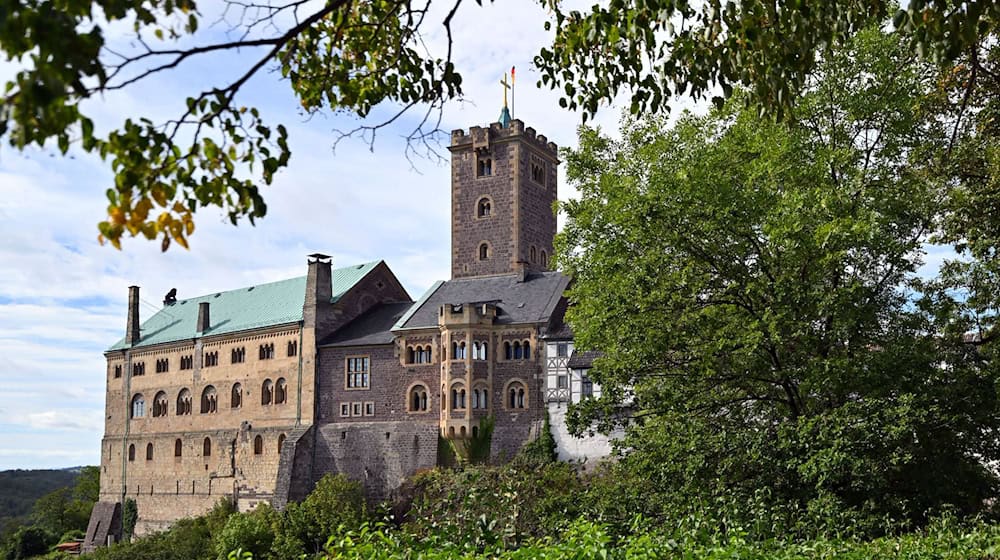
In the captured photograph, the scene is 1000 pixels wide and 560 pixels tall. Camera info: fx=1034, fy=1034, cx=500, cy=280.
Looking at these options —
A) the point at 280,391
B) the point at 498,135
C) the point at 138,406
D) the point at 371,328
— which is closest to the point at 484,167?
the point at 498,135

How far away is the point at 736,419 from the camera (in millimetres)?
21641

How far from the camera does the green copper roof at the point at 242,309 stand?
5906 centimetres

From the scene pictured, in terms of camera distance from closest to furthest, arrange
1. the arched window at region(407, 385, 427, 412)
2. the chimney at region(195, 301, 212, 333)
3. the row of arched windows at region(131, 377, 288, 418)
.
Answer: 1. the arched window at region(407, 385, 427, 412)
2. the row of arched windows at region(131, 377, 288, 418)
3. the chimney at region(195, 301, 212, 333)

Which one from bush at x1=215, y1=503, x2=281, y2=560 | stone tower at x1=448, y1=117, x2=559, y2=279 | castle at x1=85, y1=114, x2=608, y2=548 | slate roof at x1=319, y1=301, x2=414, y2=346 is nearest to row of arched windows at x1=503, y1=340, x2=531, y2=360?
castle at x1=85, y1=114, x2=608, y2=548

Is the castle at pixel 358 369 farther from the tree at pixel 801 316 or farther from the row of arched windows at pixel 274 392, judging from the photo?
the tree at pixel 801 316

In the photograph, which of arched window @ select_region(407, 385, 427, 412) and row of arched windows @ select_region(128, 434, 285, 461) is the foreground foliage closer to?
arched window @ select_region(407, 385, 427, 412)

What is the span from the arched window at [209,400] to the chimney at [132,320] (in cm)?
974

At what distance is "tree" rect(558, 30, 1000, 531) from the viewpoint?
19562 millimetres

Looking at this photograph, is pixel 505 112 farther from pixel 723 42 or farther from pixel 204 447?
pixel 723 42

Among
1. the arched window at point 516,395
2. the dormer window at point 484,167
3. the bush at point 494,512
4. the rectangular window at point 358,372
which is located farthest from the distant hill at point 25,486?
the bush at point 494,512

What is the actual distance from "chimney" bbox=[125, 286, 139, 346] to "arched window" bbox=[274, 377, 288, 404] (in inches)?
666

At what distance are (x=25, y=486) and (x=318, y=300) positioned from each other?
4044 inches

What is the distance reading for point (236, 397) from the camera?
59.9 meters

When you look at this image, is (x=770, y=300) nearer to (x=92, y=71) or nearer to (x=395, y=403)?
(x=92, y=71)
